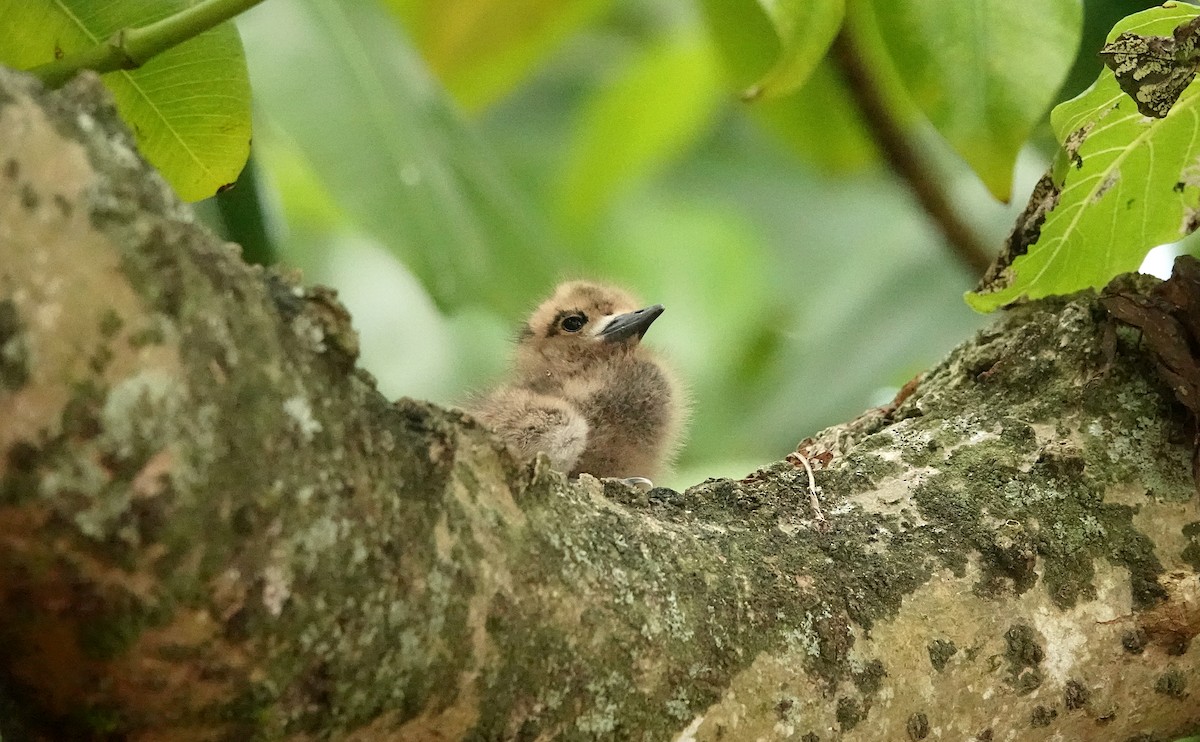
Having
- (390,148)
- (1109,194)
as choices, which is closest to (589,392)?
(390,148)

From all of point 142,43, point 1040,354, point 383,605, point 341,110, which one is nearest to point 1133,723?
point 1040,354

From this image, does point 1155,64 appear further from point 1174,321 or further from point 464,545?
point 464,545

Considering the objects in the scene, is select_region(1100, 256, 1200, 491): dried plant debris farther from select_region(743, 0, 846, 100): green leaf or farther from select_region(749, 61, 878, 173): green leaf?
select_region(749, 61, 878, 173): green leaf

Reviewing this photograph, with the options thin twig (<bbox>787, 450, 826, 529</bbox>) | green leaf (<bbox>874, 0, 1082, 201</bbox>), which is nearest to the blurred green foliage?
green leaf (<bbox>874, 0, 1082, 201</bbox>)

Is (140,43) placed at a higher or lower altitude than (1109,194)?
→ higher

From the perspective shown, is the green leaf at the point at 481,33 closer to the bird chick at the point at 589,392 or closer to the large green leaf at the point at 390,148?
the large green leaf at the point at 390,148

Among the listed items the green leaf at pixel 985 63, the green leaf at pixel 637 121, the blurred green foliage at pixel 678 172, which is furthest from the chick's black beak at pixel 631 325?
the green leaf at pixel 637 121
